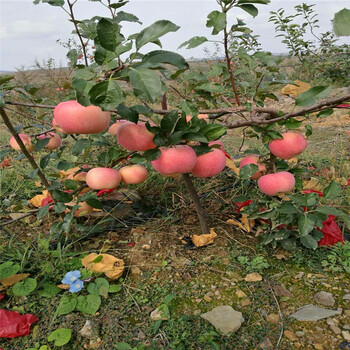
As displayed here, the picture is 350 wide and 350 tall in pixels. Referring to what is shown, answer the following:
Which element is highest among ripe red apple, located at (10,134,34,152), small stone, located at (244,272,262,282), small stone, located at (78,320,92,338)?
ripe red apple, located at (10,134,34,152)

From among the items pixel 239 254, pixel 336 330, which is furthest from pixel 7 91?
pixel 336 330

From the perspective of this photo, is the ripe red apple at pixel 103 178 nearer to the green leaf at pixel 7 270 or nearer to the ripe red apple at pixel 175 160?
the ripe red apple at pixel 175 160

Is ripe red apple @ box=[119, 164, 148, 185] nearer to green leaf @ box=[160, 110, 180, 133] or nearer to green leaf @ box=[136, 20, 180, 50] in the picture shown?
green leaf @ box=[160, 110, 180, 133]

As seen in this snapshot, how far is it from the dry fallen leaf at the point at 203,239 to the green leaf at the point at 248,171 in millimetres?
313

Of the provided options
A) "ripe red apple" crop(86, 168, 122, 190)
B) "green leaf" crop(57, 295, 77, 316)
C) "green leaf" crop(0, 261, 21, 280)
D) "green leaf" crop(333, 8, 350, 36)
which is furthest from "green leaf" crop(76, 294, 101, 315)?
"green leaf" crop(333, 8, 350, 36)

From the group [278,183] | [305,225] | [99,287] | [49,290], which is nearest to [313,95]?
[278,183]

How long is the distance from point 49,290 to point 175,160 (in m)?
0.64

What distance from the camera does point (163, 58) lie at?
2.23ft

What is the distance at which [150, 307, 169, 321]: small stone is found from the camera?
3.05 ft

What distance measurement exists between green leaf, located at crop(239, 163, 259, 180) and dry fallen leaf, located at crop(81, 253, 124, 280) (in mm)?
527

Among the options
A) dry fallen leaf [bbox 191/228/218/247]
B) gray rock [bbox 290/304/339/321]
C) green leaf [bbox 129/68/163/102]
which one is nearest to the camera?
green leaf [bbox 129/68/163/102]

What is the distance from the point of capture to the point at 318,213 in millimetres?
1030

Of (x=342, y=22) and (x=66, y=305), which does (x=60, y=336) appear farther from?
(x=342, y=22)

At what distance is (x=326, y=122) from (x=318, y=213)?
283cm
